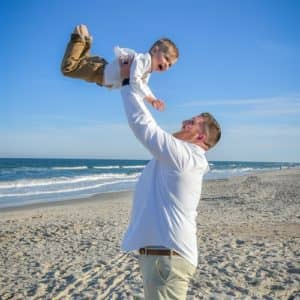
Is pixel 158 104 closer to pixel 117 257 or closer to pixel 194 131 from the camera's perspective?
pixel 194 131

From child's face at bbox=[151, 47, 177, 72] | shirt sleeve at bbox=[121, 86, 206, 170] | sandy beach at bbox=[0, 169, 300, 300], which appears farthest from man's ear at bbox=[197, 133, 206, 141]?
sandy beach at bbox=[0, 169, 300, 300]

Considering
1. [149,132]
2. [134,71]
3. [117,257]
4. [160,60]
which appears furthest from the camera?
[117,257]

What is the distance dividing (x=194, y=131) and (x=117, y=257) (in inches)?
233

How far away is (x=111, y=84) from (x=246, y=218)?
1185 cm

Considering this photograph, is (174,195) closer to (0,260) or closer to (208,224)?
(0,260)

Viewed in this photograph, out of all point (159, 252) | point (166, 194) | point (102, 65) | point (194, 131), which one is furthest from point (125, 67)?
point (159, 252)

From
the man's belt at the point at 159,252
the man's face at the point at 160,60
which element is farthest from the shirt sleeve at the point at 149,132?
the man's belt at the point at 159,252

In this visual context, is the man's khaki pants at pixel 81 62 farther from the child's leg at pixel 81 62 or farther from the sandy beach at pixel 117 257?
the sandy beach at pixel 117 257

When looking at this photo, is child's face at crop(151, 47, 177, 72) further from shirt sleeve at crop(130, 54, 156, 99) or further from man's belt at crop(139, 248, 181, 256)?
man's belt at crop(139, 248, 181, 256)

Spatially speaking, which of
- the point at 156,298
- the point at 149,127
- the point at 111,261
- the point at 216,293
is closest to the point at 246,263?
the point at 216,293

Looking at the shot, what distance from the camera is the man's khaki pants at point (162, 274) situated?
256 cm

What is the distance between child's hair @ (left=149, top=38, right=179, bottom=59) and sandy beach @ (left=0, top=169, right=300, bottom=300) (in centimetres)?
274

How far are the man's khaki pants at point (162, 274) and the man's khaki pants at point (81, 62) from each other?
1.08 meters

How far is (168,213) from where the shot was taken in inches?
99.7
